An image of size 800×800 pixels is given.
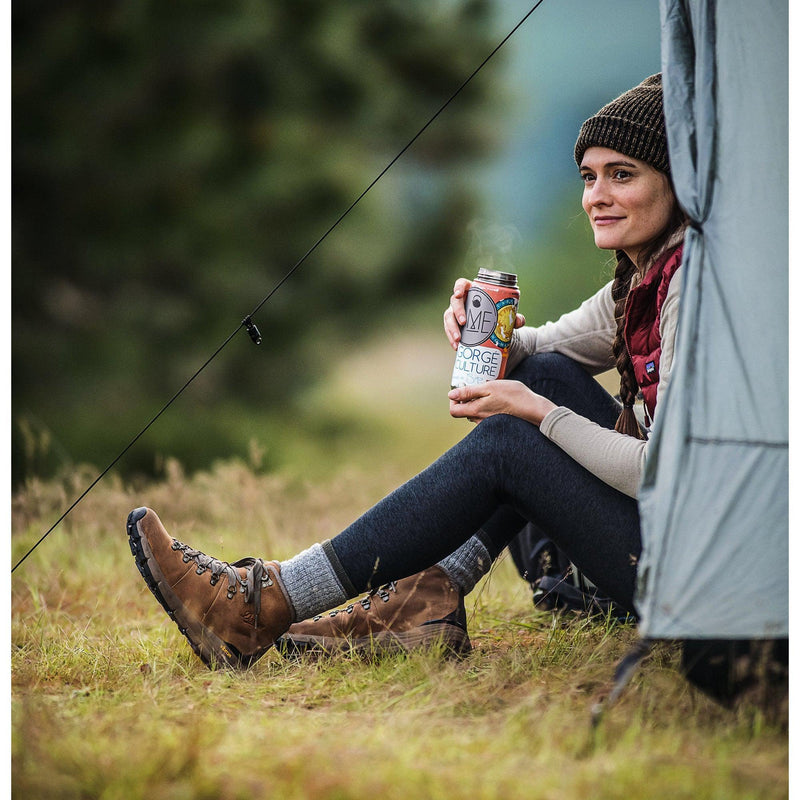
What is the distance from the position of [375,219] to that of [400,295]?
743mm

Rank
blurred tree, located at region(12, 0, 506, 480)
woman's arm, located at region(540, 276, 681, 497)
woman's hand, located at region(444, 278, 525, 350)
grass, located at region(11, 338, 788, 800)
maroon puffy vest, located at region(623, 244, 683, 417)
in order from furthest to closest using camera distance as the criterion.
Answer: blurred tree, located at region(12, 0, 506, 480) < woman's hand, located at region(444, 278, 525, 350) < maroon puffy vest, located at region(623, 244, 683, 417) < woman's arm, located at region(540, 276, 681, 497) < grass, located at region(11, 338, 788, 800)

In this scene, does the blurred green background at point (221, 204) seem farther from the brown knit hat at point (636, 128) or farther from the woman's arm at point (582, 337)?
the brown knit hat at point (636, 128)

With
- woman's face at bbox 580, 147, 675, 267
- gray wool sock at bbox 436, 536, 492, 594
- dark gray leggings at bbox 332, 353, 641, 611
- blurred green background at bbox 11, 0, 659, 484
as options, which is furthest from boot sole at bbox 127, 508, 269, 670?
blurred green background at bbox 11, 0, 659, 484

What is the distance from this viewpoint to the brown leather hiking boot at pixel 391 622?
65.6 inches

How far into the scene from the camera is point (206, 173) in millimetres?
4434

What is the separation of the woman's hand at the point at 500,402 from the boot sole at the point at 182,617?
57cm

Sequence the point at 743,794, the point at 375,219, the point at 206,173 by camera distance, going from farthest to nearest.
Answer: the point at 375,219 < the point at 206,173 < the point at 743,794

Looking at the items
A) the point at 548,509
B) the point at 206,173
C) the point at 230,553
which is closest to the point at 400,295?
the point at 206,173

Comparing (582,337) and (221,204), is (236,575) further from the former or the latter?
(221,204)

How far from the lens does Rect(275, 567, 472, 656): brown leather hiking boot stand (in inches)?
65.6

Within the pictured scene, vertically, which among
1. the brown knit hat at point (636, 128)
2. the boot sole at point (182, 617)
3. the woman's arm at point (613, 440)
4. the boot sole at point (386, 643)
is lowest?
the boot sole at point (386, 643)

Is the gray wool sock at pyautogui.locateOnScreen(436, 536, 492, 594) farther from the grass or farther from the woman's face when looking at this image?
the woman's face

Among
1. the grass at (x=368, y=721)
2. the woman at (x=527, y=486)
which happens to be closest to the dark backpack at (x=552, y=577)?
the grass at (x=368, y=721)

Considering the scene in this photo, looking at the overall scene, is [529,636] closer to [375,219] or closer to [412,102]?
[375,219]
